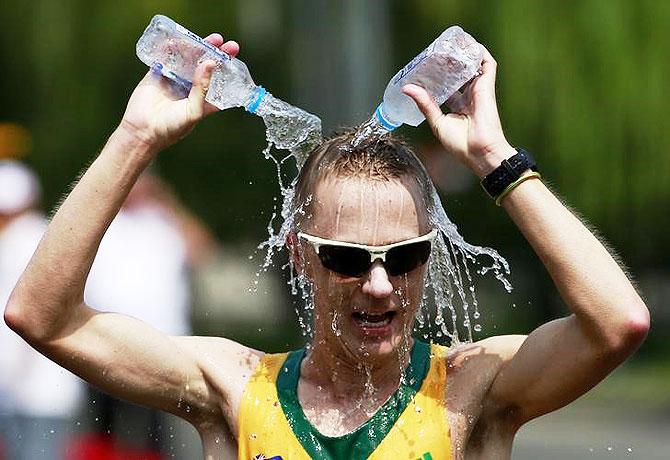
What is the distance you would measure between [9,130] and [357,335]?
23.7ft

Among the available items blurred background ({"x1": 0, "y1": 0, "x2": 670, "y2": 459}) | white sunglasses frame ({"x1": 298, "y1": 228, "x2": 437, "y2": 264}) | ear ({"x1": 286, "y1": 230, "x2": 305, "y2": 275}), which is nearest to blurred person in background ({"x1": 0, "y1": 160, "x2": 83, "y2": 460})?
blurred background ({"x1": 0, "y1": 0, "x2": 670, "y2": 459})

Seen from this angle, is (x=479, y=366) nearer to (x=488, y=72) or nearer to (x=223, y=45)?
(x=488, y=72)

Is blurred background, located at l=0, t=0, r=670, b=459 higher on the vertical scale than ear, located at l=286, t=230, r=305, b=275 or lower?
lower

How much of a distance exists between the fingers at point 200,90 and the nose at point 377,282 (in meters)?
0.52

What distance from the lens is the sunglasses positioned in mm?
3414

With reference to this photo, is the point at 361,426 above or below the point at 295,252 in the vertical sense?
below

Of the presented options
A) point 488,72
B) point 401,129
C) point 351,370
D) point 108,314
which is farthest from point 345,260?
point 401,129

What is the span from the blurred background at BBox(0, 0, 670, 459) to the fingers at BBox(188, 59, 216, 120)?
5000 millimetres

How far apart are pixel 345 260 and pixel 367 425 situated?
1.24 ft

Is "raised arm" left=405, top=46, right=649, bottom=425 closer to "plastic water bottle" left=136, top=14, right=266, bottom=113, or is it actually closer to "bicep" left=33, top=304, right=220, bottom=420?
"plastic water bottle" left=136, top=14, right=266, bottom=113

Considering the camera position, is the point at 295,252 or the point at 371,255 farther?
the point at 295,252

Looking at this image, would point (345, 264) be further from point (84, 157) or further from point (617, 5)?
point (84, 157)

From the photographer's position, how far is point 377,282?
3383mm

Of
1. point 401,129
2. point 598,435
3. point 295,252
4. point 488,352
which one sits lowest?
point 598,435
